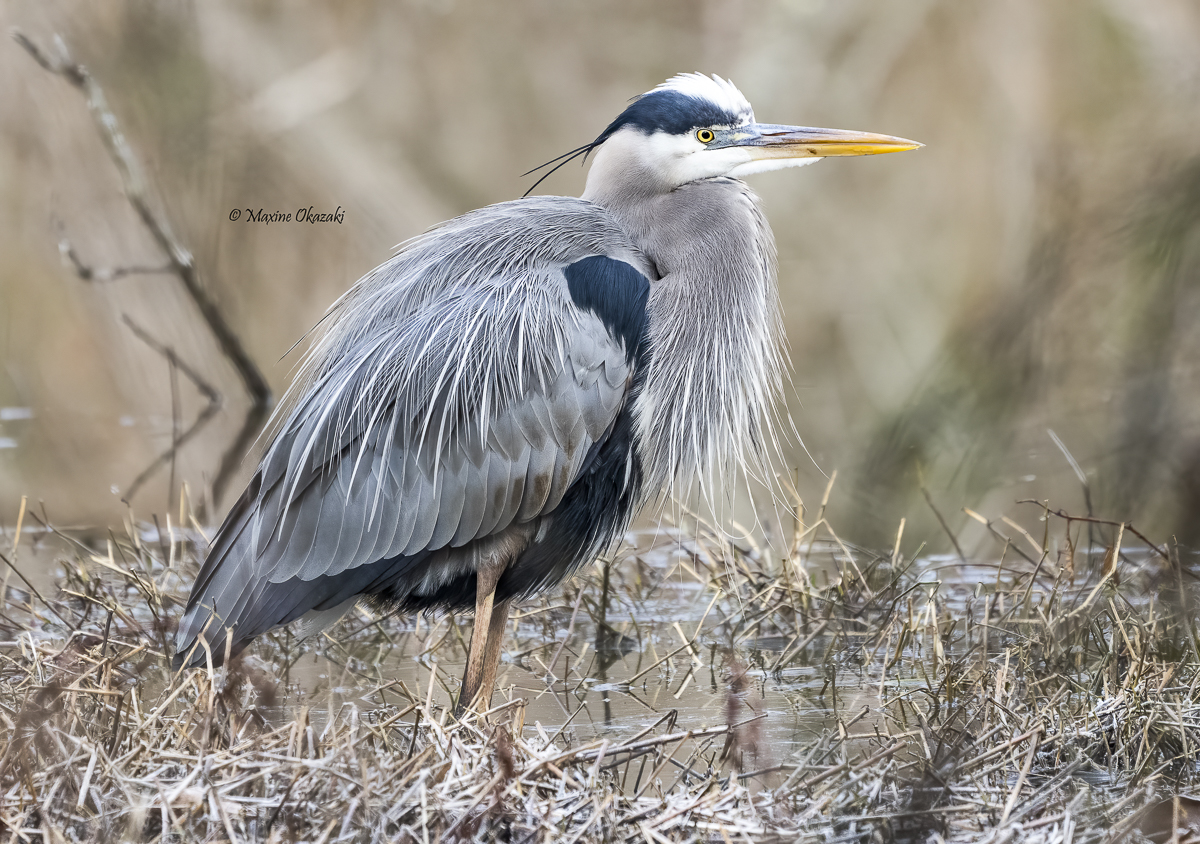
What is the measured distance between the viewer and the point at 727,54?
37.1 feet

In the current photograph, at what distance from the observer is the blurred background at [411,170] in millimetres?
7566

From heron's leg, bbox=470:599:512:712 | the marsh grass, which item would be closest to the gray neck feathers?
the marsh grass

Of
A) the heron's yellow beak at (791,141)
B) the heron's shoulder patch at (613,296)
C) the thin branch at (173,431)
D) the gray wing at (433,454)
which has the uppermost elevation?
the heron's yellow beak at (791,141)

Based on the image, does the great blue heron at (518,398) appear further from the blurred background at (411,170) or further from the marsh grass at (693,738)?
the blurred background at (411,170)

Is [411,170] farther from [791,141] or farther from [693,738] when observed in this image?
[693,738]

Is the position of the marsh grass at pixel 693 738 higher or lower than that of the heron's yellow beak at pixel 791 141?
lower

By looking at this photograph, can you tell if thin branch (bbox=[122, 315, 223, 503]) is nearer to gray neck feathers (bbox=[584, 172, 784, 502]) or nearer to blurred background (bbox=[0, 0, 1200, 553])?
blurred background (bbox=[0, 0, 1200, 553])

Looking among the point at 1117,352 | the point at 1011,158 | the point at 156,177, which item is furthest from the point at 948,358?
the point at 1011,158

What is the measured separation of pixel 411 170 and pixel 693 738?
28.4 ft

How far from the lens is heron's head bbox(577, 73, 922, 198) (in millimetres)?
3941

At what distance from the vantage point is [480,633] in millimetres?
3445

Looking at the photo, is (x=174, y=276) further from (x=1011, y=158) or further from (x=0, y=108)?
(x=1011, y=158)

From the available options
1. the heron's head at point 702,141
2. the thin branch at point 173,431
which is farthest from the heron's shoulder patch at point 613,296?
the thin branch at point 173,431

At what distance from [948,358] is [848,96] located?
9.58 meters
